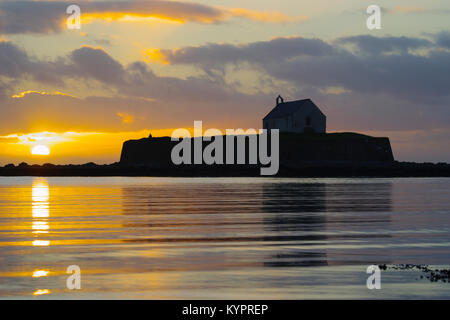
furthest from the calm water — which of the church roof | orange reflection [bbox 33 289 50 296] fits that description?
the church roof

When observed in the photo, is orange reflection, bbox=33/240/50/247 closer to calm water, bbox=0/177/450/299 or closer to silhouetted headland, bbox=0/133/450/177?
calm water, bbox=0/177/450/299

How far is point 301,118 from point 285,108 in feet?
17.1

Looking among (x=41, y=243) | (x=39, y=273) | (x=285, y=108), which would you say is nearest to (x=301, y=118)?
(x=285, y=108)

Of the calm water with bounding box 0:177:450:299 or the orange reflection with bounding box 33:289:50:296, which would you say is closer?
the orange reflection with bounding box 33:289:50:296

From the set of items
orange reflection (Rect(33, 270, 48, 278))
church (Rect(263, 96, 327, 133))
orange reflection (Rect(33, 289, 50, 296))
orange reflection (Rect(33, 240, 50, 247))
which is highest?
church (Rect(263, 96, 327, 133))

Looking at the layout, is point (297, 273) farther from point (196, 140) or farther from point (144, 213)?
point (196, 140)

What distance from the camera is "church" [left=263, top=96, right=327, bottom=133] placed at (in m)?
139

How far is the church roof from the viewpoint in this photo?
454ft

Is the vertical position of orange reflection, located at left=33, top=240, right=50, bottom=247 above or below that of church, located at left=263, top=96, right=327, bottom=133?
below

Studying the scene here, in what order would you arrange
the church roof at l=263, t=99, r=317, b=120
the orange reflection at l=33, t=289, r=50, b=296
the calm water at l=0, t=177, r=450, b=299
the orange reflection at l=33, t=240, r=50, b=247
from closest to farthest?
the orange reflection at l=33, t=289, r=50, b=296 < the calm water at l=0, t=177, r=450, b=299 < the orange reflection at l=33, t=240, r=50, b=247 < the church roof at l=263, t=99, r=317, b=120

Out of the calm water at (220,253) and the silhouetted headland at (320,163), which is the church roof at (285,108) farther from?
the calm water at (220,253)

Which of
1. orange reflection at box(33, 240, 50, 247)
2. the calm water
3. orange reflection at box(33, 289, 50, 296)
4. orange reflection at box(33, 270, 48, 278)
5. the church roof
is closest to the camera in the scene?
orange reflection at box(33, 289, 50, 296)

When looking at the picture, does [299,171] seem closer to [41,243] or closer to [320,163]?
[320,163]
